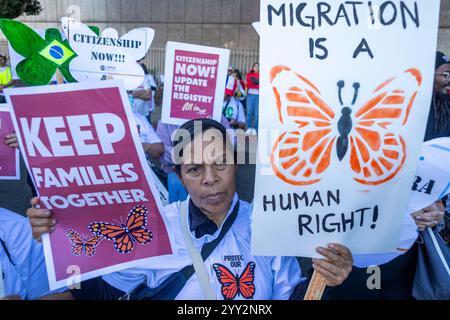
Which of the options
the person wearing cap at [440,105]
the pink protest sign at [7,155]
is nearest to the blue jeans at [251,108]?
the person wearing cap at [440,105]

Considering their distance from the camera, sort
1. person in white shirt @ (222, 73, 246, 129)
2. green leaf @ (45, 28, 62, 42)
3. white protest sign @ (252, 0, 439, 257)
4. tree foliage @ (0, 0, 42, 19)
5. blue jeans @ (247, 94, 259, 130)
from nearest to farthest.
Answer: white protest sign @ (252, 0, 439, 257), green leaf @ (45, 28, 62, 42), person in white shirt @ (222, 73, 246, 129), blue jeans @ (247, 94, 259, 130), tree foliage @ (0, 0, 42, 19)

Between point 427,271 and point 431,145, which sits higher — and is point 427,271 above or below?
below

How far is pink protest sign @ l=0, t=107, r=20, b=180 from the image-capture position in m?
2.32

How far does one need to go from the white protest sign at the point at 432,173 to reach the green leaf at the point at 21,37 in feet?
8.69

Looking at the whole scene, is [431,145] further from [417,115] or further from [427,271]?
[427,271]

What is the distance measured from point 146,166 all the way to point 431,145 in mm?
1081

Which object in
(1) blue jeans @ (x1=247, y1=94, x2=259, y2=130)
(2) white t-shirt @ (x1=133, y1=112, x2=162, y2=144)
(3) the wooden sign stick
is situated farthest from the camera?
(1) blue jeans @ (x1=247, y1=94, x2=259, y2=130)

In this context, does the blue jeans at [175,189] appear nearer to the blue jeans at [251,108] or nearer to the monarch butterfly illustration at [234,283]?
the monarch butterfly illustration at [234,283]

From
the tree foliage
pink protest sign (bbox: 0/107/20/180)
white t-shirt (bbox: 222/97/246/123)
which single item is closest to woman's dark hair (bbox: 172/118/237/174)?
pink protest sign (bbox: 0/107/20/180)

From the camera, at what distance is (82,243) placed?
170cm

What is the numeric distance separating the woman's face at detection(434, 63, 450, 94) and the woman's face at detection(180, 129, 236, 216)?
187 cm

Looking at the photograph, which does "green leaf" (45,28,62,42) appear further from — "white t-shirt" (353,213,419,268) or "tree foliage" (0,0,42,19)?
"tree foliage" (0,0,42,19)
